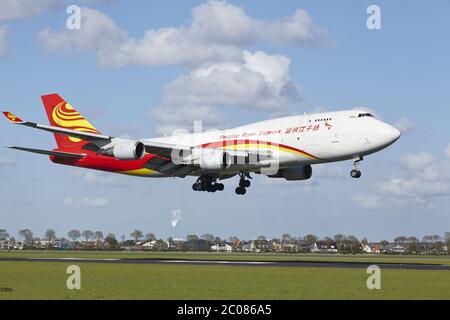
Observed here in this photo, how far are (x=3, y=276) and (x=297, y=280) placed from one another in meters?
17.3

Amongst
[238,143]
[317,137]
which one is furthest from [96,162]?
[317,137]

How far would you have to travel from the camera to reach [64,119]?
7381 centimetres

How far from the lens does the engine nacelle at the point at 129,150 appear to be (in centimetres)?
5956

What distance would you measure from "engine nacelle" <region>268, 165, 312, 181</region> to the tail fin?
20.7 m

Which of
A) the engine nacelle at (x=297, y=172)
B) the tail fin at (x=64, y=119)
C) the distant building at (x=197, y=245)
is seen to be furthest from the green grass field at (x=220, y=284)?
the distant building at (x=197, y=245)

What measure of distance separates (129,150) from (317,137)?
16.0 m

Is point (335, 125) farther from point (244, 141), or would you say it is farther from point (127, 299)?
point (127, 299)

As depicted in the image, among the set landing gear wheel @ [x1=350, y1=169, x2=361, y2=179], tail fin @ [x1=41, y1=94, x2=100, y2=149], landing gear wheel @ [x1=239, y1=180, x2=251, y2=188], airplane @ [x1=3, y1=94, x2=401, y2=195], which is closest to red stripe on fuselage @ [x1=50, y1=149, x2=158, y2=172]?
airplane @ [x1=3, y1=94, x2=401, y2=195]

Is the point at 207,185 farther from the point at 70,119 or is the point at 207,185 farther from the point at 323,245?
the point at 323,245

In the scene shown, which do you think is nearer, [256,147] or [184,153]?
[256,147]

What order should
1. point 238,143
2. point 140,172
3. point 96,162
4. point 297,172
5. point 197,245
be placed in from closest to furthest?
point 238,143, point 297,172, point 140,172, point 96,162, point 197,245

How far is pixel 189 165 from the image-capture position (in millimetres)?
61938

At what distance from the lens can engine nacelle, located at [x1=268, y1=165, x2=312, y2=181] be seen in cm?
6378
